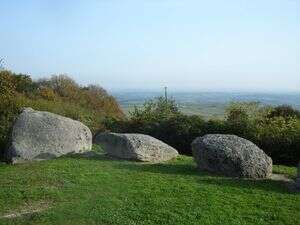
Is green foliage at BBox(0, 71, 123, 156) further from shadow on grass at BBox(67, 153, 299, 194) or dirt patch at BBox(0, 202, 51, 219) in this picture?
dirt patch at BBox(0, 202, 51, 219)

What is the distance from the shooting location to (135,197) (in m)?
13.6

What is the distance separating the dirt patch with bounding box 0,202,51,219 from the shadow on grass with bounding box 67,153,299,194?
4.87 metres

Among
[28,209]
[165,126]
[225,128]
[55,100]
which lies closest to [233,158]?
[225,128]

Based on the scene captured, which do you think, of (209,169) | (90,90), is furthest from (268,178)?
(90,90)

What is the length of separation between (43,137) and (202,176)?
22.3 feet

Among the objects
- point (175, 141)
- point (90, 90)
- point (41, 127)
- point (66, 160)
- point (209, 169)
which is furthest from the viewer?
point (90, 90)

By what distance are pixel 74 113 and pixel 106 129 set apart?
6.10 ft

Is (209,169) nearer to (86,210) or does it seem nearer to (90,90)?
(86,210)

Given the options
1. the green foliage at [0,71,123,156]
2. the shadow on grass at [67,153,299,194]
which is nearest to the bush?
the green foliage at [0,71,123,156]

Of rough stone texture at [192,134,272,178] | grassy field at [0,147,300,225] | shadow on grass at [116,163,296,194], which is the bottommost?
shadow on grass at [116,163,296,194]

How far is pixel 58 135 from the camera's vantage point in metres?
20.6

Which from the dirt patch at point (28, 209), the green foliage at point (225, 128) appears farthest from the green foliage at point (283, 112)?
the dirt patch at point (28, 209)

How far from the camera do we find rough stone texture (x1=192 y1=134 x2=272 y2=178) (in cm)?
1686

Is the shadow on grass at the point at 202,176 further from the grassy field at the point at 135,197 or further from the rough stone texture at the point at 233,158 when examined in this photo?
the rough stone texture at the point at 233,158
